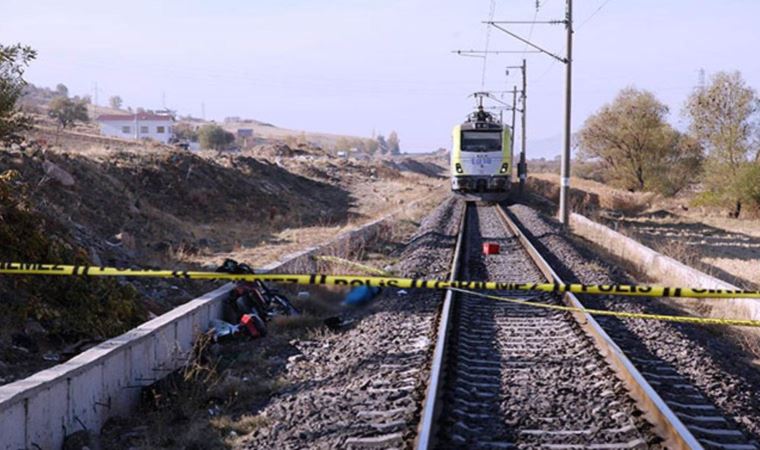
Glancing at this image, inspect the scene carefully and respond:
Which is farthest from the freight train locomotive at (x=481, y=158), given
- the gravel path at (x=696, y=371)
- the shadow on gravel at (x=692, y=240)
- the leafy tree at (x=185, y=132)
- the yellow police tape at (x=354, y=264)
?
A: the leafy tree at (x=185, y=132)

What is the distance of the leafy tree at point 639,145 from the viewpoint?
67250 mm

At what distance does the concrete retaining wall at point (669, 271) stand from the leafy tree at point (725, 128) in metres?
26.2

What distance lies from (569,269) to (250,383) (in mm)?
9641

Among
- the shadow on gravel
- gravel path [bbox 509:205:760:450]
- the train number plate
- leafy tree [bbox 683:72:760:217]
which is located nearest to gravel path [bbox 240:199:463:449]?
gravel path [bbox 509:205:760:450]

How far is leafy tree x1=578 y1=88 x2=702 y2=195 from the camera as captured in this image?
2648 inches

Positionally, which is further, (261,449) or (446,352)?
(446,352)

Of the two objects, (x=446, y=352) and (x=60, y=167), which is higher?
(x=60, y=167)

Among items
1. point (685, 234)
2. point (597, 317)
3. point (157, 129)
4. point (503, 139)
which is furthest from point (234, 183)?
point (157, 129)

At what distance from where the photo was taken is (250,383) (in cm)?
816

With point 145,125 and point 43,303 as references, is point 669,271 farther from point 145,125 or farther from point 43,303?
point 145,125

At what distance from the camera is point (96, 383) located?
7105 mm

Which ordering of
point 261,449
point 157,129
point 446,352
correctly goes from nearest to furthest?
point 261,449, point 446,352, point 157,129

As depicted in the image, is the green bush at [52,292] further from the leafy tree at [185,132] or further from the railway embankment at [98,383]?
the leafy tree at [185,132]

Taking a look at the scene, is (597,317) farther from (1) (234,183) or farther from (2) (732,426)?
(1) (234,183)
